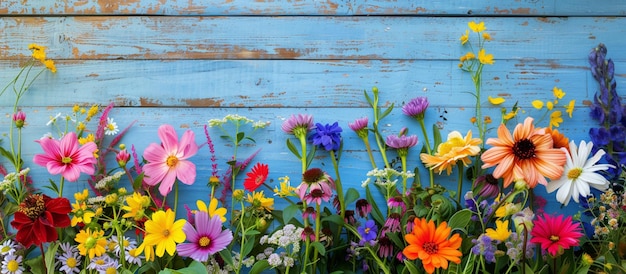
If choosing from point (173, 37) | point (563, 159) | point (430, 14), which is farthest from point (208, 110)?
point (563, 159)

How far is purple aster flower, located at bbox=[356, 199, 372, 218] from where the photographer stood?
1229mm

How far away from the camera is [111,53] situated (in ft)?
4.49

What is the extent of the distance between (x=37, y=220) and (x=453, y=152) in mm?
859

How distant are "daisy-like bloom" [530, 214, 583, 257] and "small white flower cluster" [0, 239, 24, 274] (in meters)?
1.06

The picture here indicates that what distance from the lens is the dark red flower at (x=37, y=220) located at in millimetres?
1087

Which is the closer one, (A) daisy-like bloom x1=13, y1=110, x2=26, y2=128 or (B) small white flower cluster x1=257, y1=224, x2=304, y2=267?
(B) small white flower cluster x1=257, y1=224, x2=304, y2=267

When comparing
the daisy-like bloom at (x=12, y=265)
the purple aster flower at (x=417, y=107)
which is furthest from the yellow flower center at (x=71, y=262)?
the purple aster flower at (x=417, y=107)

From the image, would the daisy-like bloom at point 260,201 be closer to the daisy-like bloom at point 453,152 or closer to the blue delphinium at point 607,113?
the daisy-like bloom at point 453,152

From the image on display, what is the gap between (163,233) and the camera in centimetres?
109

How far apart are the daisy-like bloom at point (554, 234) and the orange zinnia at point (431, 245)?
141mm

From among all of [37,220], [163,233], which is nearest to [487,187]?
[163,233]

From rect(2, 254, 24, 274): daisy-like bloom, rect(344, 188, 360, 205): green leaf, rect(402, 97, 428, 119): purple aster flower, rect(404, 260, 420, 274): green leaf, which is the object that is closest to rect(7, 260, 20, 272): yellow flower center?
rect(2, 254, 24, 274): daisy-like bloom

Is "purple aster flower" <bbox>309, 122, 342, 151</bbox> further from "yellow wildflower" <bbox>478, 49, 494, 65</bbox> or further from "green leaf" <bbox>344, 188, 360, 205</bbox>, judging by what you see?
"yellow wildflower" <bbox>478, 49, 494, 65</bbox>

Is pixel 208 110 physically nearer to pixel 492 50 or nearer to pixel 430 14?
pixel 430 14
